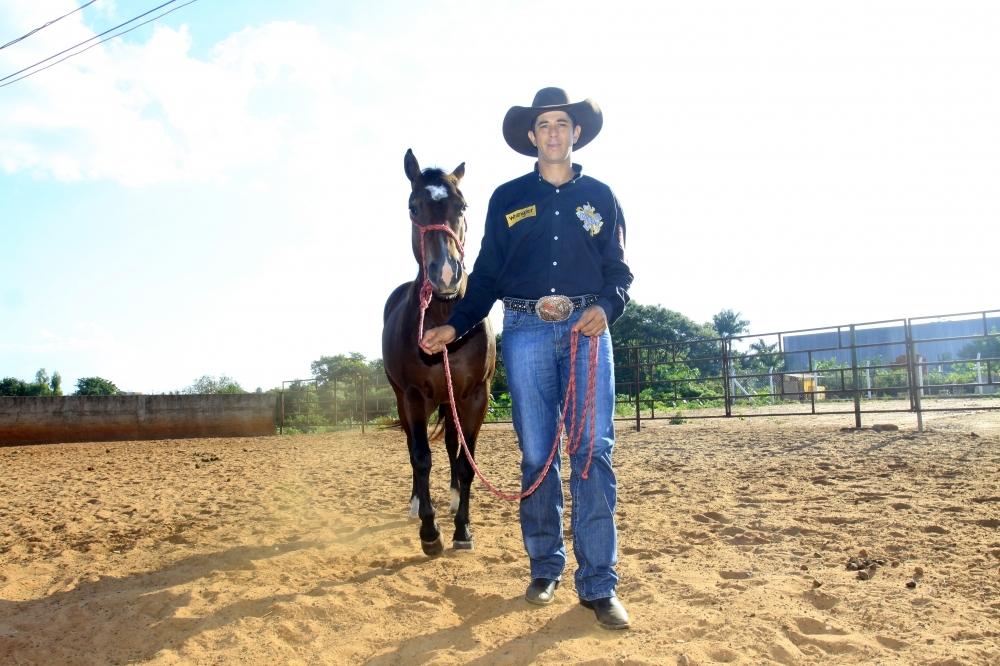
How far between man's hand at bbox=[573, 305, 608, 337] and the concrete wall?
13921mm

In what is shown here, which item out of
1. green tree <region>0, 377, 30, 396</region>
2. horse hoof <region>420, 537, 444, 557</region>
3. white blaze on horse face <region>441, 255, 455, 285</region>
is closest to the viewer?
white blaze on horse face <region>441, 255, 455, 285</region>

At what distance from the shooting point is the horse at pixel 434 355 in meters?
3.29

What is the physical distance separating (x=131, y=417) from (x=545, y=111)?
47.3 feet

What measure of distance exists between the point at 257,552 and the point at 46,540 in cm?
149

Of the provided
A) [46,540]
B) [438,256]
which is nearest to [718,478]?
[438,256]

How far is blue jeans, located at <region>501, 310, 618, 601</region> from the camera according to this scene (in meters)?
2.41

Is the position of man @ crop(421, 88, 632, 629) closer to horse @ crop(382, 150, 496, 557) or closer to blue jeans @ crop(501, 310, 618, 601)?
blue jeans @ crop(501, 310, 618, 601)

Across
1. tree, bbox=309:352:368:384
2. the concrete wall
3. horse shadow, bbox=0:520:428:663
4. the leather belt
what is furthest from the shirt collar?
tree, bbox=309:352:368:384

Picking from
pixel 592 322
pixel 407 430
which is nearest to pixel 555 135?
pixel 592 322

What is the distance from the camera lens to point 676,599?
2.57 meters

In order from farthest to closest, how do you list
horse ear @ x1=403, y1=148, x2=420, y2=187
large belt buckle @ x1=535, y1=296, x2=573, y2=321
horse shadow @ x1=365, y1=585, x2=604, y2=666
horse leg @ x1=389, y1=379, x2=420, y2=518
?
horse leg @ x1=389, y1=379, x2=420, y2=518
horse ear @ x1=403, y1=148, x2=420, y2=187
large belt buckle @ x1=535, y1=296, x2=573, y2=321
horse shadow @ x1=365, y1=585, x2=604, y2=666

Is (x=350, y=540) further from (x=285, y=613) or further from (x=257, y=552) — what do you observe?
(x=285, y=613)

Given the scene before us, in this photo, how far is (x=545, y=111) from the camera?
262cm

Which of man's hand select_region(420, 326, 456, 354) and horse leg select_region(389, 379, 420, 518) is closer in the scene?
man's hand select_region(420, 326, 456, 354)
